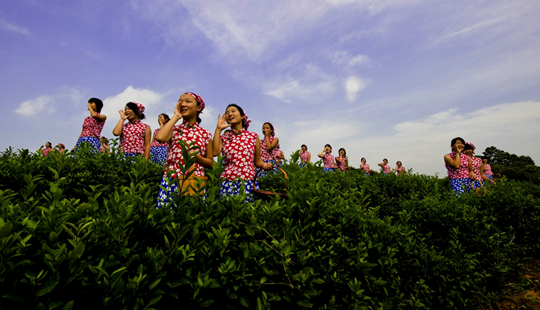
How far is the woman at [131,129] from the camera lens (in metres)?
6.78

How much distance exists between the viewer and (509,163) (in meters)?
31.5

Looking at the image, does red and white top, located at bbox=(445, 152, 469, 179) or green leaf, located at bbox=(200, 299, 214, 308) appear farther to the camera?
red and white top, located at bbox=(445, 152, 469, 179)

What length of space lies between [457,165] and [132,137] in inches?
333

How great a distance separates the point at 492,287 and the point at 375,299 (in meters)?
2.89

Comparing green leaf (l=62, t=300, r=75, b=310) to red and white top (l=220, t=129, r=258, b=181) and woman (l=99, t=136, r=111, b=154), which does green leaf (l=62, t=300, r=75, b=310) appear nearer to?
red and white top (l=220, t=129, r=258, b=181)

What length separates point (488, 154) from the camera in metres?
34.3

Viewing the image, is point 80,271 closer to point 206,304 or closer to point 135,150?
point 206,304

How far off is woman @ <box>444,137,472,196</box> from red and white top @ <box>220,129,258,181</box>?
20.1ft

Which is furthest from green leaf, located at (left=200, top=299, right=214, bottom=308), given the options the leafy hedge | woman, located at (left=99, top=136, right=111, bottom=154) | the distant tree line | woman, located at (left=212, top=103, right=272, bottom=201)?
the distant tree line

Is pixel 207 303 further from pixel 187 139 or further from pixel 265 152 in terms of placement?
pixel 265 152

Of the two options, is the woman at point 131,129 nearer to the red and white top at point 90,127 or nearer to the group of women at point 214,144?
the red and white top at point 90,127

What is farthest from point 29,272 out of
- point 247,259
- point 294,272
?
point 294,272

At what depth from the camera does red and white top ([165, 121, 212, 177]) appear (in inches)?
142

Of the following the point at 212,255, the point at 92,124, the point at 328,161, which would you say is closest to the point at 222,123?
the point at 212,255
